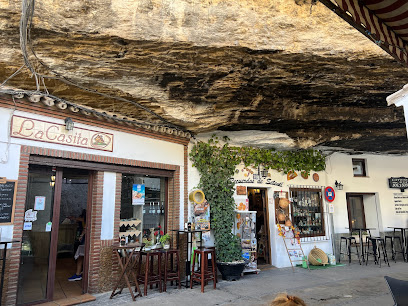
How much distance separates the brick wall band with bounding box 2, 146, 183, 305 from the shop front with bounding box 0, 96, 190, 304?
1cm

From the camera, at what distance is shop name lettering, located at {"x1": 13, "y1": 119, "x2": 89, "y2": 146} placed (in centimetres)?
476

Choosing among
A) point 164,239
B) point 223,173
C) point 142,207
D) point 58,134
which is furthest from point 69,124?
point 223,173

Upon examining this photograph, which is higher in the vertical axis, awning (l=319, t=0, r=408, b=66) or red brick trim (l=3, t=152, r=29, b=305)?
awning (l=319, t=0, r=408, b=66)

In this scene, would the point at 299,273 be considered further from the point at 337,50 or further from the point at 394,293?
the point at 337,50

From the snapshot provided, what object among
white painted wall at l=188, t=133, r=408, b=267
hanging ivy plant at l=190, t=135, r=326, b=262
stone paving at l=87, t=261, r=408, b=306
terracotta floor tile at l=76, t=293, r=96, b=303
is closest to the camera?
terracotta floor tile at l=76, t=293, r=96, b=303

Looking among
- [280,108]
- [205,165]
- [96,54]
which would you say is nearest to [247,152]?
[205,165]

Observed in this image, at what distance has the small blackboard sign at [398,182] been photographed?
1025 centimetres

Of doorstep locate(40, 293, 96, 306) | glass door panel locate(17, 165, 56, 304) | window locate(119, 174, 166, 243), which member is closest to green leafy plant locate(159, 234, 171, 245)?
window locate(119, 174, 166, 243)

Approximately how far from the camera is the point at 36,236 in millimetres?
4973

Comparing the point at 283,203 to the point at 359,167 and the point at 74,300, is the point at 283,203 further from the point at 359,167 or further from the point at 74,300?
the point at 74,300

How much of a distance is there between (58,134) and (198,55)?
2696 millimetres

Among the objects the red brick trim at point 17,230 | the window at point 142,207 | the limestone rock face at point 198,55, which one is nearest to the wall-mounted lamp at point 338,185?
the limestone rock face at point 198,55

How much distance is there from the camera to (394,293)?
3654mm

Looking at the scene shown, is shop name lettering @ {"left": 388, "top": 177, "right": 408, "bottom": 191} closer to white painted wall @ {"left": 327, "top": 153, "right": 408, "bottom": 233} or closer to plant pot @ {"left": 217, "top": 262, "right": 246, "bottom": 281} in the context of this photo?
white painted wall @ {"left": 327, "top": 153, "right": 408, "bottom": 233}
